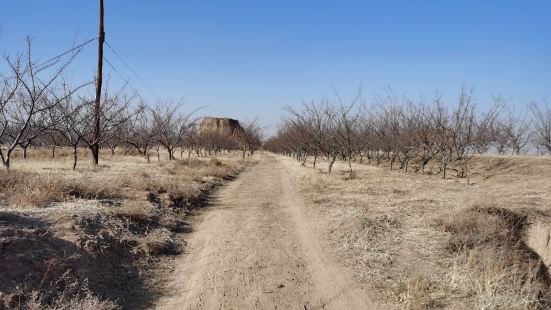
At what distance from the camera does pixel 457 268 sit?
5551 millimetres

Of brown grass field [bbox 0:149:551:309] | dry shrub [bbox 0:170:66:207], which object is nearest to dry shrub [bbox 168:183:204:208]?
brown grass field [bbox 0:149:551:309]

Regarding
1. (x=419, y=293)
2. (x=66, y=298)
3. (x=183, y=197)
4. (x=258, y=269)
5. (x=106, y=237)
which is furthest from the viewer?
(x=183, y=197)

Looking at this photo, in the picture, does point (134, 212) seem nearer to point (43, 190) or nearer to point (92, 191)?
point (43, 190)

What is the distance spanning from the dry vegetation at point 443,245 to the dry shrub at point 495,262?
1 centimetres

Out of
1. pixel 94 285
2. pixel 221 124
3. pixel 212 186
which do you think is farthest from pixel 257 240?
pixel 221 124

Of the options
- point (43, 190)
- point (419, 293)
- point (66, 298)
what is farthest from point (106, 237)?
point (419, 293)

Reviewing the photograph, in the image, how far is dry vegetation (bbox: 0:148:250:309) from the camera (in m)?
4.27

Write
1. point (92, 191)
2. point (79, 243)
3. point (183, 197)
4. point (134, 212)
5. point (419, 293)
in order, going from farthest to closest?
point (183, 197)
point (92, 191)
point (134, 212)
point (79, 243)
point (419, 293)

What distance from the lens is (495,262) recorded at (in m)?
5.76

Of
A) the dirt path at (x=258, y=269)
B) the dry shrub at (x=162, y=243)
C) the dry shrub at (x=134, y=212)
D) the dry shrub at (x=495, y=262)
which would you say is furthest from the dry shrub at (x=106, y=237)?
the dry shrub at (x=495, y=262)

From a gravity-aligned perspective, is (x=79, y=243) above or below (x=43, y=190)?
below

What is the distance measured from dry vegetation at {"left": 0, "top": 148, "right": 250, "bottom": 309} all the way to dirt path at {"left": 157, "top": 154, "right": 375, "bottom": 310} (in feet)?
1.41

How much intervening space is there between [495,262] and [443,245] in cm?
118

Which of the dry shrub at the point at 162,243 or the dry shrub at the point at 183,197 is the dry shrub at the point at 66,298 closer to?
the dry shrub at the point at 162,243
